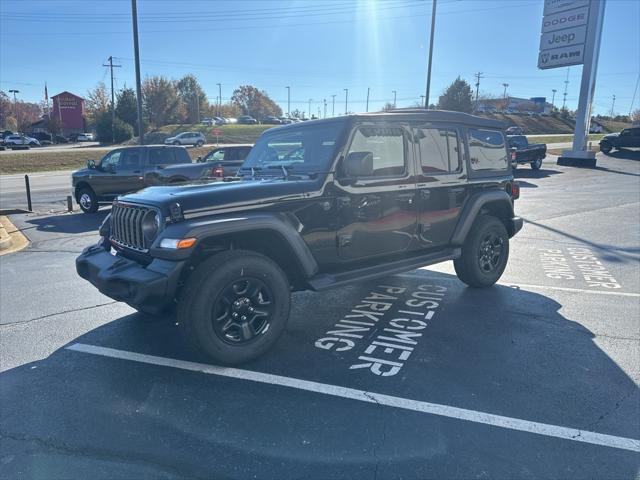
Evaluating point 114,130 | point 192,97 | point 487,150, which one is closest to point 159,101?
point 192,97

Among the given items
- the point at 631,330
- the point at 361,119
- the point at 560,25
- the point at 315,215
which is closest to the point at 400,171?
the point at 361,119

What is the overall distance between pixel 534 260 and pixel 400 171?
12.7 ft

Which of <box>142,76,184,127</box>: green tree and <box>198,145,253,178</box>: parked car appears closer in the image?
<box>198,145,253,178</box>: parked car

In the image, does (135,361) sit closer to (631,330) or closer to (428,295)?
(428,295)

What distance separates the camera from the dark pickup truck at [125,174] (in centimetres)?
1227

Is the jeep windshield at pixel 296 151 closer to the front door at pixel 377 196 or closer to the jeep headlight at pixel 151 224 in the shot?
the front door at pixel 377 196

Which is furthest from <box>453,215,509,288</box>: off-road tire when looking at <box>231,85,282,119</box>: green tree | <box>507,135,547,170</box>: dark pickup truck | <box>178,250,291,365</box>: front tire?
<box>231,85,282,119</box>: green tree

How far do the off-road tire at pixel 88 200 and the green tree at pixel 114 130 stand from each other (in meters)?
46.7

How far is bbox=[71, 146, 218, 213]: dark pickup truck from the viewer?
12.3 meters

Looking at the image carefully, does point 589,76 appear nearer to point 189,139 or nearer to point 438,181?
point 438,181

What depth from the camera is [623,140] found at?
1254 inches

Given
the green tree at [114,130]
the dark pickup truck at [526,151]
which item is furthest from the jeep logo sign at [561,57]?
the green tree at [114,130]

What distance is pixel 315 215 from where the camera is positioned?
4.00 meters

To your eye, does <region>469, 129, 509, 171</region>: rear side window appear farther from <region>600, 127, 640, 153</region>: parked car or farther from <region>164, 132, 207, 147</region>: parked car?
<region>164, 132, 207, 147</region>: parked car
